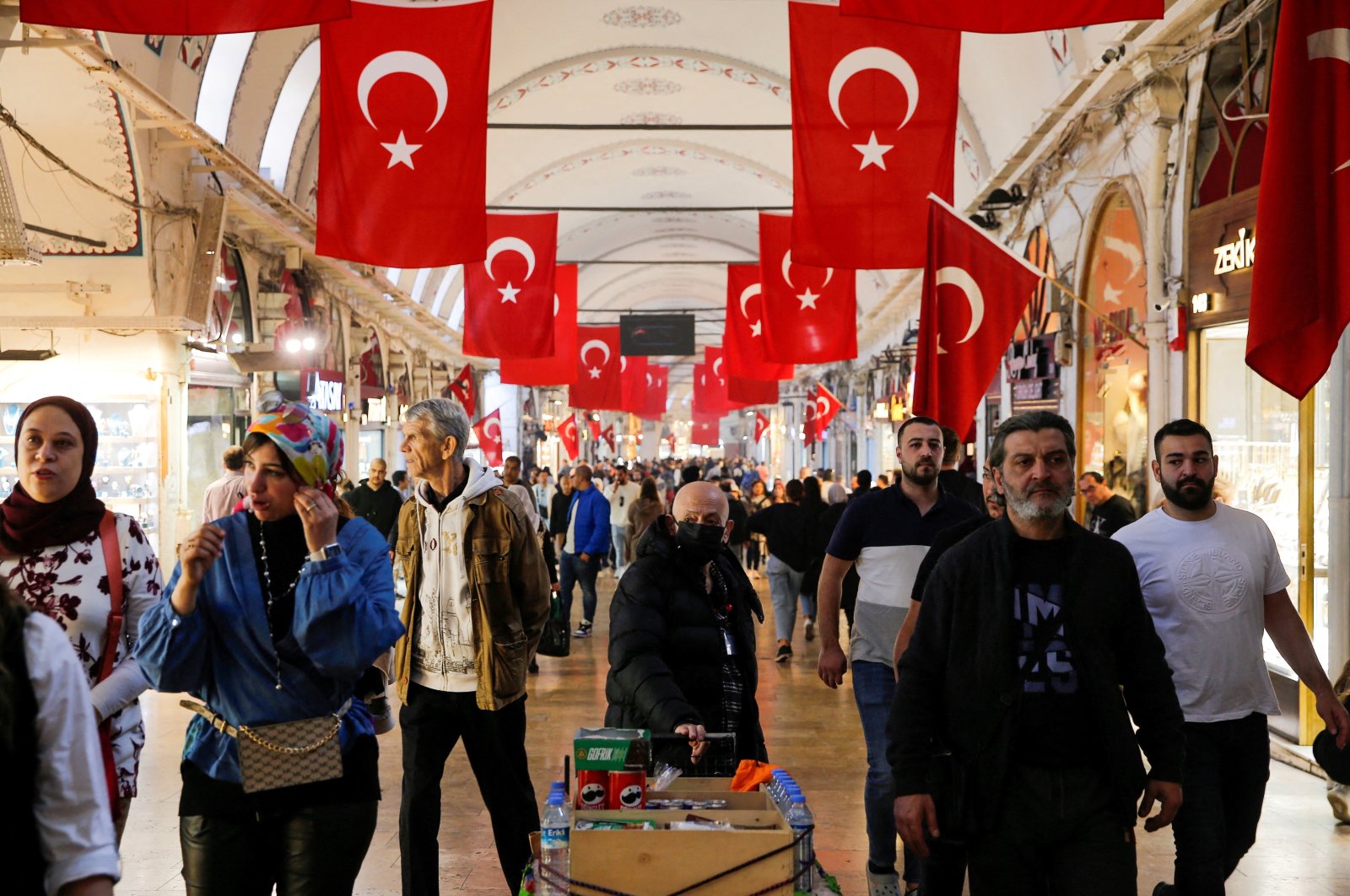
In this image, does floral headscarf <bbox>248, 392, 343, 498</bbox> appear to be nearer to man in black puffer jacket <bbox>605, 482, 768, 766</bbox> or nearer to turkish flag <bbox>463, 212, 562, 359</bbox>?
man in black puffer jacket <bbox>605, 482, 768, 766</bbox>

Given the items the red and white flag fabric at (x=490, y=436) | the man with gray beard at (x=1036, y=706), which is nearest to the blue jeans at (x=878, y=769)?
the man with gray beard at (x=1036, y=706)

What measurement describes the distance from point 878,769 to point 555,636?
91.3 inches

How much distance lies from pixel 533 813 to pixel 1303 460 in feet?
16.3

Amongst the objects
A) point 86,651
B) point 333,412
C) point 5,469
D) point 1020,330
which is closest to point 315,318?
point 333,412

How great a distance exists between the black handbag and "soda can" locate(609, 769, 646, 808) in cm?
320

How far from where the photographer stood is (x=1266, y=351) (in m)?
3.88

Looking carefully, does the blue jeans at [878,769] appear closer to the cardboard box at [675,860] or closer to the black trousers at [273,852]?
the cardboard box at [675,860]

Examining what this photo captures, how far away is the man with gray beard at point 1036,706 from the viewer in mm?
2787

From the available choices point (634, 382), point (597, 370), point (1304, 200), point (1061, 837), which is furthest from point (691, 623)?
point (634, 382)

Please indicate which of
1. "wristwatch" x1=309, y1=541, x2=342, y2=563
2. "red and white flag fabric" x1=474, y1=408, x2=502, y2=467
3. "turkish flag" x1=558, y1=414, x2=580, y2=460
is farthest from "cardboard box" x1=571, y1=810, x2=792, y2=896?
"turkish flag" x1=558, y1=414, x2=580, y2=460

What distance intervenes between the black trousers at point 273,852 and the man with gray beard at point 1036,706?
1.31 metres

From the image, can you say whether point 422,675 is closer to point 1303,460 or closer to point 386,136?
point 386,136

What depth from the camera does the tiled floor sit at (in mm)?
4816

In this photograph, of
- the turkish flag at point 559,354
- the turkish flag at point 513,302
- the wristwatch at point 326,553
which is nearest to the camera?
the wristwatch at point 326,553
